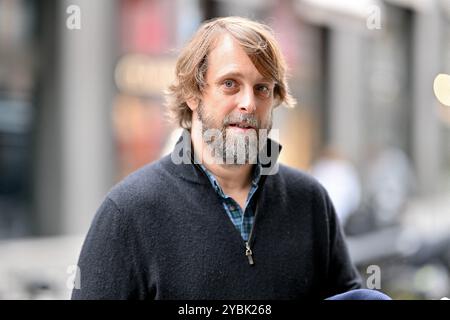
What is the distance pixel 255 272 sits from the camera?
6.70ft

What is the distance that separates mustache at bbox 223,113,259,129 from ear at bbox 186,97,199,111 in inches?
5.5

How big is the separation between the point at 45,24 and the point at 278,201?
5.99 metres

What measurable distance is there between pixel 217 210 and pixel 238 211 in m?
0.08

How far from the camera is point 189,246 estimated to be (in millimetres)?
2016

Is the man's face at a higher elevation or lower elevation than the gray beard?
higher

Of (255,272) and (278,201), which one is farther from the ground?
(278,201)

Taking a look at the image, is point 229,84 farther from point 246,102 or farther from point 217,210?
point 217,210

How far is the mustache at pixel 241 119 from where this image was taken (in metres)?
2.02

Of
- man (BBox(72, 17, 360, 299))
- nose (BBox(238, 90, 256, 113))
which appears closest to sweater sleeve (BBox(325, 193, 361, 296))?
man (BBox(72, 17, 360, 299))

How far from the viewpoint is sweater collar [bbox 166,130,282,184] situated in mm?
2107

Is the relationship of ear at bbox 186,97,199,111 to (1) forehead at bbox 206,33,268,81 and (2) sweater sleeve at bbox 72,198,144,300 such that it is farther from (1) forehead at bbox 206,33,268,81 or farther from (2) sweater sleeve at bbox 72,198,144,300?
(2) sweater sleeve at bbox 72,198,144,300

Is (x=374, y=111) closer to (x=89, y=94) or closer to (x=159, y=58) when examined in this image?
(x=159, y=58)

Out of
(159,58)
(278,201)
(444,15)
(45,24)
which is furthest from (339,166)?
(444,15)
